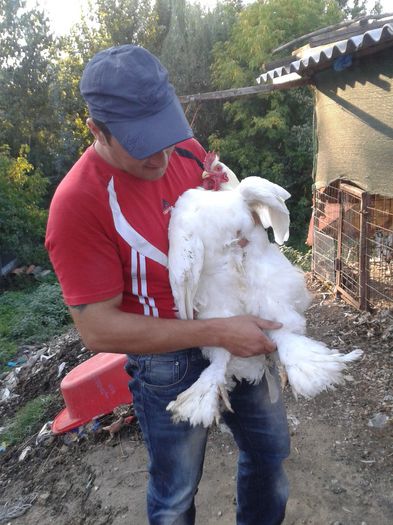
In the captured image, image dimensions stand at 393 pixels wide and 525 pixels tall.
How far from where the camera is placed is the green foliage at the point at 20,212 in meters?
11.2

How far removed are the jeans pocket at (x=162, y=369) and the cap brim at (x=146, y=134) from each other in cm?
79

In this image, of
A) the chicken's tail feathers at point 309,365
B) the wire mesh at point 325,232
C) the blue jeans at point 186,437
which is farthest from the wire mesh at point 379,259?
the chicken's tail feathers at point 309,365

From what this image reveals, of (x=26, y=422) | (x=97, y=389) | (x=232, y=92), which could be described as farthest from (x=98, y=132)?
(x=232, y=92)

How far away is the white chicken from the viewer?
1.76 m

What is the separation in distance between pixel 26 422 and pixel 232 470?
2.21m

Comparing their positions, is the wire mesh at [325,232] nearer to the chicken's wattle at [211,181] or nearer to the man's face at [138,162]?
the chicken's wattle at [211,181]

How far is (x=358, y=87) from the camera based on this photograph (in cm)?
493

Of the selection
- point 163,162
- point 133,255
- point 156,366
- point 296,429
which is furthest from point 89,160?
point 296,429

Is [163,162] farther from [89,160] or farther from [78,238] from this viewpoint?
[78,238]

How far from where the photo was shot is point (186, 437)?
6.16 feet

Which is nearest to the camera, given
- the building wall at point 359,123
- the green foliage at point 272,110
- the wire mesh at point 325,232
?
the building wall at point 359,123

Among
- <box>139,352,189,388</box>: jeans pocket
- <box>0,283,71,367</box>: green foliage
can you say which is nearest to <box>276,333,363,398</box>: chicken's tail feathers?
<box>139,352,189,388</box>: jeans pocket

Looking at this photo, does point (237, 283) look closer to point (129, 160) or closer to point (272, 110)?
point (129, 160)

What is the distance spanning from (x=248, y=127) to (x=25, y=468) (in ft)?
Result: 39.7
